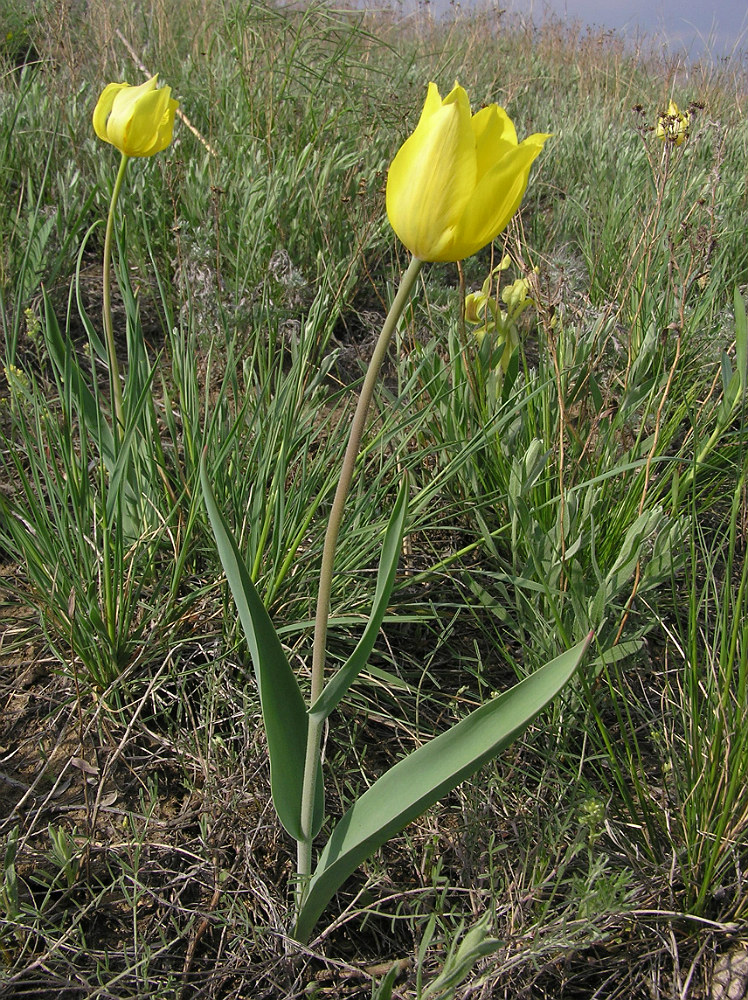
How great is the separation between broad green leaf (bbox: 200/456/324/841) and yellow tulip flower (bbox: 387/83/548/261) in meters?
0.31

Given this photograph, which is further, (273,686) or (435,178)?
(273,686)

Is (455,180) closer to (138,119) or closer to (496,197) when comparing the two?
(496,197)

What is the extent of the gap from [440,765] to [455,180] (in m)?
0.58

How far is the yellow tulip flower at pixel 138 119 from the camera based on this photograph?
1243 mm

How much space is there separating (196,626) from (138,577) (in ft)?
0.45

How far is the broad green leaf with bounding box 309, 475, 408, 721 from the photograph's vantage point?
725 mm

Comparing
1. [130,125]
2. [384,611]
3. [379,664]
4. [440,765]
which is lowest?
[379,664]

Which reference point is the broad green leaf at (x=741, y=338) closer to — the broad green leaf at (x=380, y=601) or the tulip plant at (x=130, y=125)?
the broad green leaf at (x=380, y=601)

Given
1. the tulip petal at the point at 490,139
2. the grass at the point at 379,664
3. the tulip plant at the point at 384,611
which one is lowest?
the grass at the point at 379,664

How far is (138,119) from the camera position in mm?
1246

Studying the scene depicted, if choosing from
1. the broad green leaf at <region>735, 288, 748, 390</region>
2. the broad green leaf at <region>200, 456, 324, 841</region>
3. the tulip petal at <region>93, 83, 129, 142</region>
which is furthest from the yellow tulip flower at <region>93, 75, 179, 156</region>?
the broad green leaf at <region>735, 288, 748, 390</region>

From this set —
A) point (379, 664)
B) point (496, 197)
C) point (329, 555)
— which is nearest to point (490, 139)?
point (496, 197)

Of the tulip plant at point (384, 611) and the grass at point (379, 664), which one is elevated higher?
the tulip plant at point (384, 611)

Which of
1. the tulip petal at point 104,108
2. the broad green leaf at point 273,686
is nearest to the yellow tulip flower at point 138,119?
the tulip petal at point 104,108
